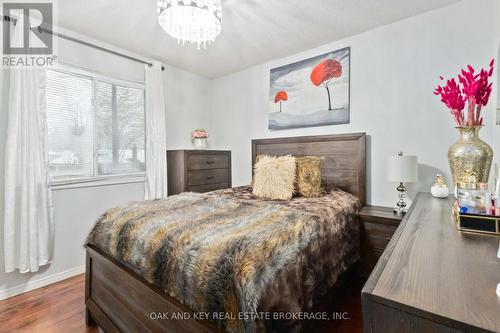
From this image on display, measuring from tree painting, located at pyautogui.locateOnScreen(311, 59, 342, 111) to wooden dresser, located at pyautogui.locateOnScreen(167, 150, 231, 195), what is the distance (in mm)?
1694

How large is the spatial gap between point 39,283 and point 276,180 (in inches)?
99.0

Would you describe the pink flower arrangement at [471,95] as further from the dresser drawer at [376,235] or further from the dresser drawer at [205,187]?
the dresser drawer at [205,187]

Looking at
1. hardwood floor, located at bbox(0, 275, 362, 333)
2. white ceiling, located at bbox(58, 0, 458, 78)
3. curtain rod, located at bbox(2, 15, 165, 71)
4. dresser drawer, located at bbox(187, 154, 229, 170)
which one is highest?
white ceiling, located at bbox(58, 0, 458, 78)

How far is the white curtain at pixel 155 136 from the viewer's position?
122 inches

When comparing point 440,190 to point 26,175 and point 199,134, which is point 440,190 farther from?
point 26,175

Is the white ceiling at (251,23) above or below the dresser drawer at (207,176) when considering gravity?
above

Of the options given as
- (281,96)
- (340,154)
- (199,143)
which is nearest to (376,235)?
(340,154)

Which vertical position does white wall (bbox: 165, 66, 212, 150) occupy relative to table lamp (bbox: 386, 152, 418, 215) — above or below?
above

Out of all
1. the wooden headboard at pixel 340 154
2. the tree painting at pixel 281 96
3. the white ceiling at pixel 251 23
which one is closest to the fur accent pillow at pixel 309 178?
the wooden headboard at pixel 340 154

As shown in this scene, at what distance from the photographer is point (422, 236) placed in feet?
3.10

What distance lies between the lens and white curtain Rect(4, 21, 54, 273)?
2.10 m

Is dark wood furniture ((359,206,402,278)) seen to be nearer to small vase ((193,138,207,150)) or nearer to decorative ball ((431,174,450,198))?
decorative ball ((431,174,450,198))

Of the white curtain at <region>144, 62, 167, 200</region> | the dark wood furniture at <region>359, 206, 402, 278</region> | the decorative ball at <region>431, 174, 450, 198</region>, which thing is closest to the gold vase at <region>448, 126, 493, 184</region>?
the decorative ball at <region>431, 174, 450, 198</region>

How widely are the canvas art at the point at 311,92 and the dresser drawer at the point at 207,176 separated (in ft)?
3.44
